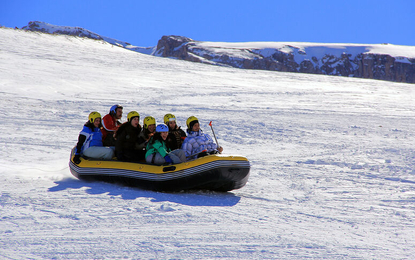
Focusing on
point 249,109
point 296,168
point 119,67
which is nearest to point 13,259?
point 296,168

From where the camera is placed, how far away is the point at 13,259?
136 inches

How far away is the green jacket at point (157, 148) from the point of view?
6.30 m

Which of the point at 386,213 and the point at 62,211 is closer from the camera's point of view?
the point at 62,211

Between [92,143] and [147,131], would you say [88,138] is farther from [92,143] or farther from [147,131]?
[147,131]

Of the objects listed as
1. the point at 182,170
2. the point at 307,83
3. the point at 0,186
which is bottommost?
the point at 0,186

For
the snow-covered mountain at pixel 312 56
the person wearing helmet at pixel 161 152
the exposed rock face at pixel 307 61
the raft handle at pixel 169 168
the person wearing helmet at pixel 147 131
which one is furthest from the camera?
the snow-covered mountain at pixel 312 56

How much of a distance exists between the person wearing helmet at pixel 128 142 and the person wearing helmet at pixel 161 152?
45cm

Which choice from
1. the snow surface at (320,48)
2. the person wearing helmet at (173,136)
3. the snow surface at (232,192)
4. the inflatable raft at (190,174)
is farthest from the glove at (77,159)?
the snow surface at (320,48)

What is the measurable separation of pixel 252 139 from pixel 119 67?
1664 centimetres

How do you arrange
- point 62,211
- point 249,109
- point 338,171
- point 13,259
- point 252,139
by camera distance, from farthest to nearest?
point 249,109 < point 252,139 < point 338,171 < point 62,211 < point 13,259

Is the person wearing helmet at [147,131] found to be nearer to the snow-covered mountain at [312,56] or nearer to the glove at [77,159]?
the glove at [77,159]

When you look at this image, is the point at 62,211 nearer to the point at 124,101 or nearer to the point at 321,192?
the point at 321,192

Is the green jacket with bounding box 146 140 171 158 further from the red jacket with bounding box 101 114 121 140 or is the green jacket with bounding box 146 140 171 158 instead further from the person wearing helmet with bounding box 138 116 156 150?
the red jacket with bounding box 101 114 121 140

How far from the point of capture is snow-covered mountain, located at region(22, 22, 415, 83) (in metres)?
117
